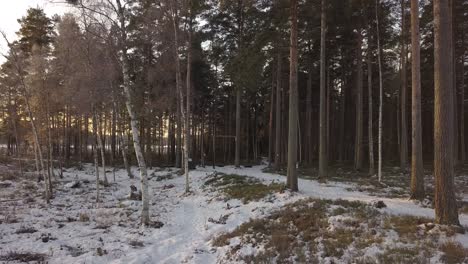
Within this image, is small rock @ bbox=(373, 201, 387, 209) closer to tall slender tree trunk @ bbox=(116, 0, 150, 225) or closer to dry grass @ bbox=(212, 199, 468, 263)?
dry grass @ bbox=(212, 199, 468, 263)

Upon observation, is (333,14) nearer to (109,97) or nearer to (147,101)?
(109,97)

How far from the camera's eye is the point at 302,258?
7941 millimetres

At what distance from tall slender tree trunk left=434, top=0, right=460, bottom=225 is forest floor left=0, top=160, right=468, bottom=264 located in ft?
1.58

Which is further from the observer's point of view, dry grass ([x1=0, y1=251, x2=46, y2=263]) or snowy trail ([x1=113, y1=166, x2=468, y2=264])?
snowy trail ([x1=113, y1=166, x2=468, y2=264])

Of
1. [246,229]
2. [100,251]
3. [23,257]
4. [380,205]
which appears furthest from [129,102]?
[380,205]

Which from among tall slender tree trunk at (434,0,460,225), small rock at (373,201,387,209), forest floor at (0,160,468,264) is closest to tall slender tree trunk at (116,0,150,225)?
forest floor at (0,160,468,264)

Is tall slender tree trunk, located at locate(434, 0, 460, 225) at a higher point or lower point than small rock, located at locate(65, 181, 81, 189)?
higher

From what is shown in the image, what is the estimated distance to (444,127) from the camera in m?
7.99

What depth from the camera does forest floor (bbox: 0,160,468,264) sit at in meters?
7.77

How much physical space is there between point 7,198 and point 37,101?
19.5 ft

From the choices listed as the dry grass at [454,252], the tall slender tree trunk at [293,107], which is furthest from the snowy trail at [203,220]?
the tall slender tree trunk at [293,107]

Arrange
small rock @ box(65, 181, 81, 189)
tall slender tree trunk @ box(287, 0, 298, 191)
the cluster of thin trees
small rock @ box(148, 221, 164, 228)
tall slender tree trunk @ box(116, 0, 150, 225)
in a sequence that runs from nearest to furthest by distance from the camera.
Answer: the cluster of thin trees < tall slender tree trunk @ box(116, 0, 150, 225) < small rock @ box(148, 221, 164, 228) < tall slender tree trunk @ box(287, 0, 298, 191) < small rock @ box(65, 181, 81, 189)

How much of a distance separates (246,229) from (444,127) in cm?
595

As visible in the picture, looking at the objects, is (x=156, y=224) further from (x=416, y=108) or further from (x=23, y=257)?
(x=416, y=108)
